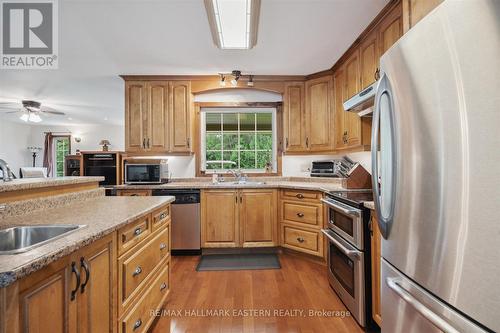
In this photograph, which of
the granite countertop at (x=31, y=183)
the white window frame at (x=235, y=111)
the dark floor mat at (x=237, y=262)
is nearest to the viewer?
the granite countertop at (x=31, y=183)

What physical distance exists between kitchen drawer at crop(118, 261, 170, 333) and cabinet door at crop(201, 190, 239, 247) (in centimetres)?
114

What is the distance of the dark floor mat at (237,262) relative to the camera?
107 inches

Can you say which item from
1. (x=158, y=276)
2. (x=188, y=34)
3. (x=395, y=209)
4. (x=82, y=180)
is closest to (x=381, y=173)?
(x=395, y=209)

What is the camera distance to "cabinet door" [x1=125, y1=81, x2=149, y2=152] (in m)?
3.37

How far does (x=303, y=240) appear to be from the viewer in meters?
2.88

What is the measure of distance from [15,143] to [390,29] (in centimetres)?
983

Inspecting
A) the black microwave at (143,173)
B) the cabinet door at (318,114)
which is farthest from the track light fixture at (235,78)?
the black microwave at (143,173)

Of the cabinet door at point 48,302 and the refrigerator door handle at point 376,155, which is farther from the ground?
the refrigerator door handle at point 376,155

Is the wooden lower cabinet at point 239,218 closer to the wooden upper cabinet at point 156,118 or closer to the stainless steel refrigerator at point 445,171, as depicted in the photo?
the wooden upper cabinet at point 156,118

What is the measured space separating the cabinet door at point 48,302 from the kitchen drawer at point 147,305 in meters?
0.45

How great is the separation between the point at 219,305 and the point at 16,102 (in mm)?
5981

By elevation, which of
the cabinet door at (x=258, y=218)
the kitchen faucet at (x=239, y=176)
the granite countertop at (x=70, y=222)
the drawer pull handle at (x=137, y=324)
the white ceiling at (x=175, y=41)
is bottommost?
the drawer pull handle at (x=137, y=324)

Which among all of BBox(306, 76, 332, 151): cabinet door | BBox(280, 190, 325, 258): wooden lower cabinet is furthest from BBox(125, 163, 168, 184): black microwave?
BBox(306, 76, 332, 151): cabinet door

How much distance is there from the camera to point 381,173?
1112mm
